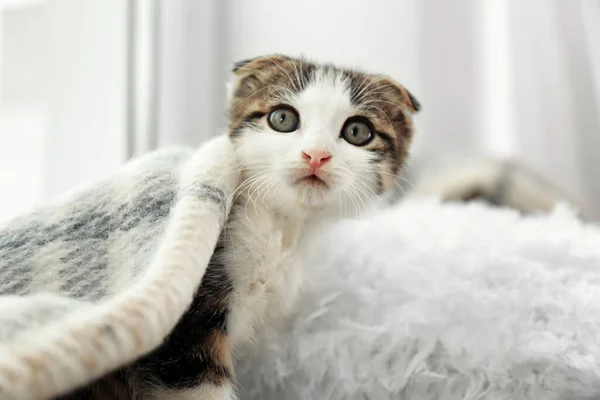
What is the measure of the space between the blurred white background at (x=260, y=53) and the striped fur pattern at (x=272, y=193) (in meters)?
0.50

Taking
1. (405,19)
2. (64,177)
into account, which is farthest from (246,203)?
(405,19)

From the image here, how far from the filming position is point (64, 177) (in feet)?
3.67

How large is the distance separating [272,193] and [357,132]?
0.13 metres

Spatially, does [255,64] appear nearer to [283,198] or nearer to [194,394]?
[283,198]

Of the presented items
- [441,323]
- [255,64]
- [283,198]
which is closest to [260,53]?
[255,64]

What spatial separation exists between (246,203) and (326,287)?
0.16m

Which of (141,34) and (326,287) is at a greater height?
(141,34)

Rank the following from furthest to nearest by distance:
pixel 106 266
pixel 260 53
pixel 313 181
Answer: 1. pixel 260 53
2. pixel 313 181
3. pixel 106 266

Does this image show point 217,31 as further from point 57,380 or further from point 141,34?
point 57,380

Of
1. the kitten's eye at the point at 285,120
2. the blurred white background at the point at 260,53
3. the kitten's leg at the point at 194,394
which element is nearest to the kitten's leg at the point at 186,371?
the kitten's leg at the point at 194,394

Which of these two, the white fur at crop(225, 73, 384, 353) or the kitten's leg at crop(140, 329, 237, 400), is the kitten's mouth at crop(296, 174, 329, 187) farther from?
the kitten's leg at crop(140, 329, 237, 400)

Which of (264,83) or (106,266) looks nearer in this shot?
(106,266)

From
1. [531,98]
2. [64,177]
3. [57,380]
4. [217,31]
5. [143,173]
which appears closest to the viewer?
[57,380]

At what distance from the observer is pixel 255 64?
2.30ft
